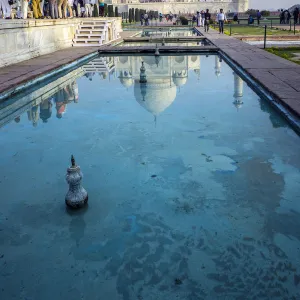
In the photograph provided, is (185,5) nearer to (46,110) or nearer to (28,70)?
(28,70)

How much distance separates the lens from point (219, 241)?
2.69 m

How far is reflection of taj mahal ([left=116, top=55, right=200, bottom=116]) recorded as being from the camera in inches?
263

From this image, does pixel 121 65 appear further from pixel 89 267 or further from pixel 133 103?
pixel 89 267

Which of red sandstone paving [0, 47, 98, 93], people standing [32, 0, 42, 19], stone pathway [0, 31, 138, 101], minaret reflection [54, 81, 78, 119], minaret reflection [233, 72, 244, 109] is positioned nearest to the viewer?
minaret reflection [54, 81, 78, 119]

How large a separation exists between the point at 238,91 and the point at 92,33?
36.9 ft

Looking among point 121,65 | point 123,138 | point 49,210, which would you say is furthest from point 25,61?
point 49,210

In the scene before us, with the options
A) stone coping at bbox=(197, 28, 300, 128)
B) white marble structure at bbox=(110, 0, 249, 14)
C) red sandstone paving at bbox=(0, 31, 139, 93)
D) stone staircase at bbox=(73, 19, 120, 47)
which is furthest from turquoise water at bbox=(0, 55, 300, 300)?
white marble structure at bbox=(110, 0, 249, 14)

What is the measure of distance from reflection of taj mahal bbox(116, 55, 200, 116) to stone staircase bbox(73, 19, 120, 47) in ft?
12.6

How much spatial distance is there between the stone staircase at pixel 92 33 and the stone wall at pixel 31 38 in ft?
1.94

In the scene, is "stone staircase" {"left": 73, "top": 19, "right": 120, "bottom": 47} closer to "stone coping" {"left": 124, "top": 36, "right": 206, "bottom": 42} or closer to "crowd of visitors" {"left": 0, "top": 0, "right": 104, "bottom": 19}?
"crowd of visitors" {"left": 0, "top": 0, "right": 104, "bottom": 19}

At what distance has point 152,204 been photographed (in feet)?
10.6

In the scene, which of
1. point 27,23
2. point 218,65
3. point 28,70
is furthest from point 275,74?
point 27,23

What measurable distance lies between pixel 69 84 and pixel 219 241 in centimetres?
656

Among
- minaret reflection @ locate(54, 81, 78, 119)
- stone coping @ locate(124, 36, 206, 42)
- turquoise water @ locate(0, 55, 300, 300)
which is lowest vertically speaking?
turquoise water @ locate(0, 55, 300, 300)
